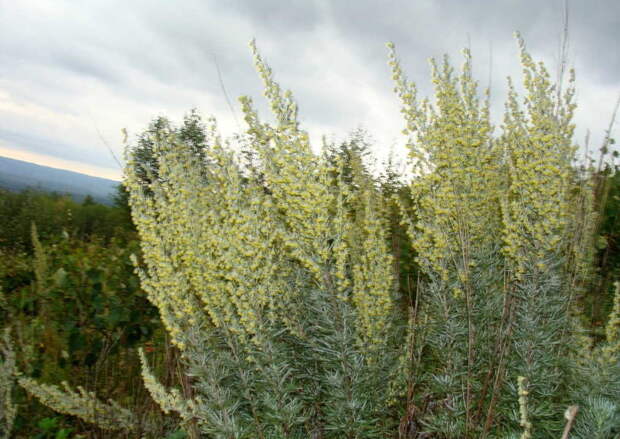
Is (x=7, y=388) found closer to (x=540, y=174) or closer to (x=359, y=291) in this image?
(x=359, y=291)

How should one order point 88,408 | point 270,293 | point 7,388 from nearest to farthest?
1. point 270,293
2. point 7,388
3. point 88,408

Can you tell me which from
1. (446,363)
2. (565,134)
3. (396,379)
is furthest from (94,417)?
(565,134)

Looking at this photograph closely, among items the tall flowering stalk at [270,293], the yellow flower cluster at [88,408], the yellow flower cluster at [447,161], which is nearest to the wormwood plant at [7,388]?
the yellow flower cluster at [88,408]

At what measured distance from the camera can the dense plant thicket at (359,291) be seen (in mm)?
2098

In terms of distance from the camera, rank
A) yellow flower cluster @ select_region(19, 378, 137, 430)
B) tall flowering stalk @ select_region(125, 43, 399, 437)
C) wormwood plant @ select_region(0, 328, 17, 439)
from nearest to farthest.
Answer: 1. tall flowering stalk @ select_region(125, 43, 399, 437)
2. wormwood plant @ select_region(0, 328, 17, 439)
3. yellow flower cluster @ select_region(19, 378, 137, 430)

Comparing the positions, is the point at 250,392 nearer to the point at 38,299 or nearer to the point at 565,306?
the point at 565,306

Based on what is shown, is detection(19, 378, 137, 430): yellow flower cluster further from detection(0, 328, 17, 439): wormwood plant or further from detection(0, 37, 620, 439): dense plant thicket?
detection(0, 37, 620, 439): dense plant thicket

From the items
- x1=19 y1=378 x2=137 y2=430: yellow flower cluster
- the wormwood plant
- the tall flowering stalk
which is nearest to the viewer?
the tall flowering stalk

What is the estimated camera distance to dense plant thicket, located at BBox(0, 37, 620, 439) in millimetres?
2098

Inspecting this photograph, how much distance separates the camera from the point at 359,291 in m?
2.48

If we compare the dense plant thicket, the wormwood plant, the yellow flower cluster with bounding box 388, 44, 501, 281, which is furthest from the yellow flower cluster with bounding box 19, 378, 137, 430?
the yellow flower cluster with bounding box 388, 44, 501, 281

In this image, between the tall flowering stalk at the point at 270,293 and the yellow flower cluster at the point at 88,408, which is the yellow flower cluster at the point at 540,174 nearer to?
the tall flowering stalk at the point at 270,293

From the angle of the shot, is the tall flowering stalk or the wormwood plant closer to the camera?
the tall flowering stalk

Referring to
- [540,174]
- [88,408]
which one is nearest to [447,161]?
[540,174]
